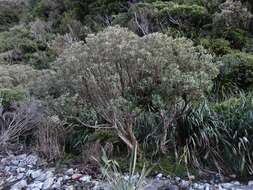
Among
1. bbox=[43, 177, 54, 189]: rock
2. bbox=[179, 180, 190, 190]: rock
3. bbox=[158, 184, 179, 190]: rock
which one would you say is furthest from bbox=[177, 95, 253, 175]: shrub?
bbox=[43, 177, 54, 189]: rock

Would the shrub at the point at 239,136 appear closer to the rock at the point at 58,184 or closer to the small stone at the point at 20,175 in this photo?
the rock at the point at 58,184

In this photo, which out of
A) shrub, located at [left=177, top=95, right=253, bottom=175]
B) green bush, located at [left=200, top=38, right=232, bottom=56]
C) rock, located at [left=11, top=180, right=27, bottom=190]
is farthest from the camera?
green bush, located at [left=200, top=38, right=232, bottom=56]

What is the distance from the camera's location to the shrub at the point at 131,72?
4.79 m

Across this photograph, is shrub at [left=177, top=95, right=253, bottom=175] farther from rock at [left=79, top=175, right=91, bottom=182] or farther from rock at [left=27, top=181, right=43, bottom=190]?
rock at [left=27, top=181, right=43, bottom=190]

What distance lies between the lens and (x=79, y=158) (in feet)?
19.2

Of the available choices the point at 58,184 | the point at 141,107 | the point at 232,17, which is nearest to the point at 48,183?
the point at 58,184

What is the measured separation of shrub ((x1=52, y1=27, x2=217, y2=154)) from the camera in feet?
15.7

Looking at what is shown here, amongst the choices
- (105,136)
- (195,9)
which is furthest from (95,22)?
(105,136)

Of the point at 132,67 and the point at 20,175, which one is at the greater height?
the point at 132,67

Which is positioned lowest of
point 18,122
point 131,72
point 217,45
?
point 18,122

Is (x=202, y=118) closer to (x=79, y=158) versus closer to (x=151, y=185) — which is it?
(x=151, y=185)

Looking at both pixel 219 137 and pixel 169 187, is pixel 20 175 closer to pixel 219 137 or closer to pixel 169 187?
pixel 169 187

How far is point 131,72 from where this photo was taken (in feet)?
16.5

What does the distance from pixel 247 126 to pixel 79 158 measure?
2.64 m
